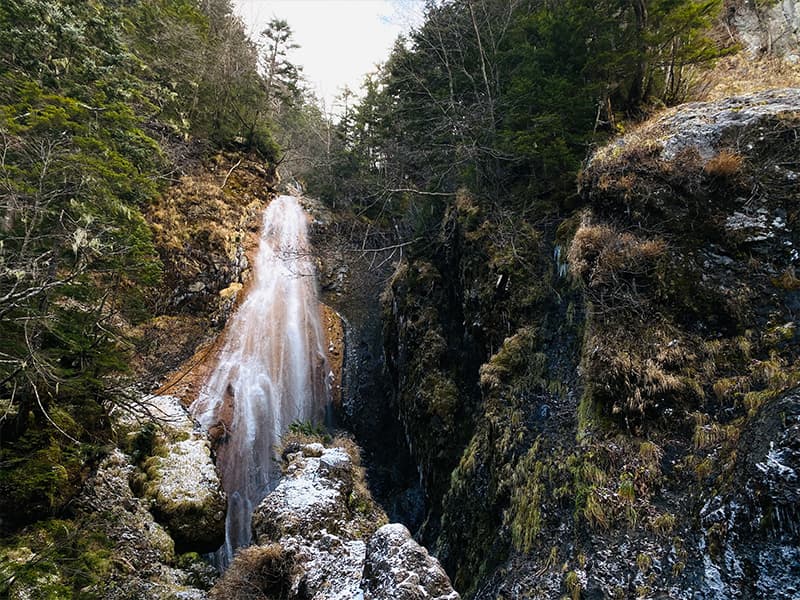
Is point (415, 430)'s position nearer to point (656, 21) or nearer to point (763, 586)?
point (763, 586)

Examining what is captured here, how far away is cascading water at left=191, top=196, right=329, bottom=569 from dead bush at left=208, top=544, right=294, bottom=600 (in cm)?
428

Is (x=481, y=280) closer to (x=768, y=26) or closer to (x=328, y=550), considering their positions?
(x=328, y=550)

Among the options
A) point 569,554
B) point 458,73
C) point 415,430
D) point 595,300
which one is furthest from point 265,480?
point 458,73

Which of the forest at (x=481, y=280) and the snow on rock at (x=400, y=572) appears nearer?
the snow on rock at (x=400, y=572)

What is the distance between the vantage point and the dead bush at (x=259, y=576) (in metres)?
5.90

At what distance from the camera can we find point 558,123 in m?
8.19

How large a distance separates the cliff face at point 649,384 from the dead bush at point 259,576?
2.78 meters

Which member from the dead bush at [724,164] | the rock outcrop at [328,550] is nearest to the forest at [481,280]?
the dead bush at [724,164]

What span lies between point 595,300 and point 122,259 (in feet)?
26.5

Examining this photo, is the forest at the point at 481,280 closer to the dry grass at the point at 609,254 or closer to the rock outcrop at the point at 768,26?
the dry grass at the point at 609,254

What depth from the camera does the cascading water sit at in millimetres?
11477

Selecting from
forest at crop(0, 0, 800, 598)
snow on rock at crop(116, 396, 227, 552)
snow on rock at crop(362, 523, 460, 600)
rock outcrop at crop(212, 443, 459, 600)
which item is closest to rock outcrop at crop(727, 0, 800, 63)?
forest at crop(0, 0, 800, 598)

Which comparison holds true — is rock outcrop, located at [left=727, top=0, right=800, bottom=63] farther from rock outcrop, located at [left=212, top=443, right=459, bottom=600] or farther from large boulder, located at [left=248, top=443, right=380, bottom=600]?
large boulder, located at [left=248, top=443, right=380, bottom=600]

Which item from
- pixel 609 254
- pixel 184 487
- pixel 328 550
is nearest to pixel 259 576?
pixel 328 550
